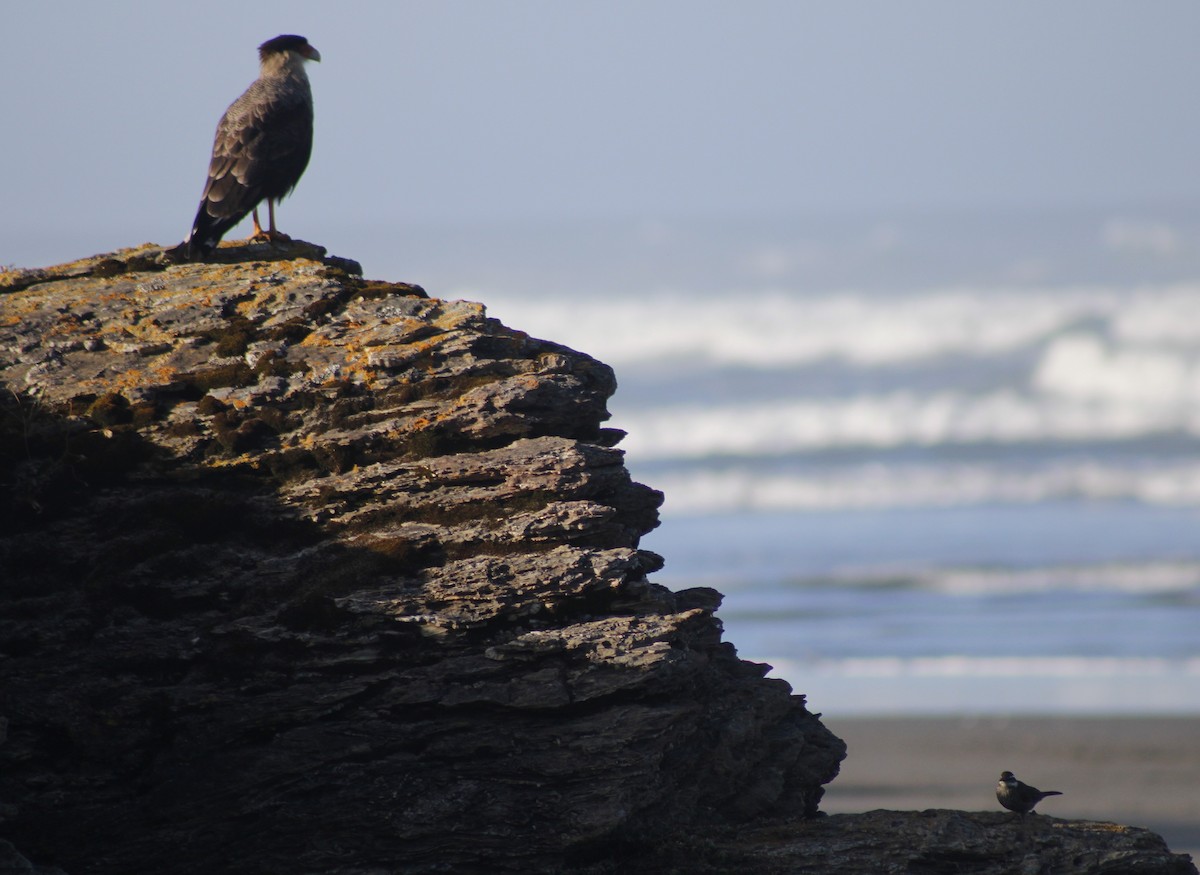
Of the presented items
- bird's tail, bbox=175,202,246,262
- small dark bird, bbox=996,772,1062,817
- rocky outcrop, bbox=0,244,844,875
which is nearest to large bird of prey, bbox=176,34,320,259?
bird's tail, bbox=175,202,246,262

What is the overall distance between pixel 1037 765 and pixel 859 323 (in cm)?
4015

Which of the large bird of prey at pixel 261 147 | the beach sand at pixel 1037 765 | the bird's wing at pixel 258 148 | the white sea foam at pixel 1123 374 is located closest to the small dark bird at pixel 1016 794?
the beach sand at pixel 1037 765

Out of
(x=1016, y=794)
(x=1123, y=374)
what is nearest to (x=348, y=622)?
(x=1016, y=794)

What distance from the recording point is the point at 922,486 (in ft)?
106

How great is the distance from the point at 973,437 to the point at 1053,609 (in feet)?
64.4

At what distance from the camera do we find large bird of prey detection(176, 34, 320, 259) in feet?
29.0

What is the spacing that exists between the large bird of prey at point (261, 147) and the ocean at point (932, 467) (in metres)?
9.20

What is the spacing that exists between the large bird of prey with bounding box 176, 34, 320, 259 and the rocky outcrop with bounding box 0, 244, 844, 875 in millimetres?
1512

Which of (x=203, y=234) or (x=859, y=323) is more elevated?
(x=859, y=323)

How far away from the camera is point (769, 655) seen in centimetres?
1688

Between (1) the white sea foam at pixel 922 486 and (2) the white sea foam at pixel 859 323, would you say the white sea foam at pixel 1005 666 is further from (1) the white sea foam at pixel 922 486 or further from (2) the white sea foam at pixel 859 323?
(2) the white sea foam at pixel 859 323

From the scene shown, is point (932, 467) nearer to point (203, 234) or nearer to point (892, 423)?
point (892, 423)

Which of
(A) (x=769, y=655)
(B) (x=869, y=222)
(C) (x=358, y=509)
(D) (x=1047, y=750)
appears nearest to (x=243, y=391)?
(C) (x=358, y=509)

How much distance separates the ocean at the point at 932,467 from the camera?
16766 mm
